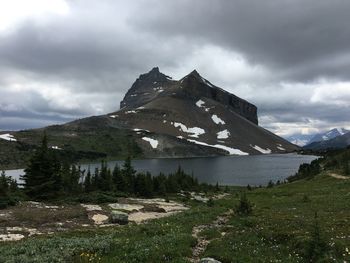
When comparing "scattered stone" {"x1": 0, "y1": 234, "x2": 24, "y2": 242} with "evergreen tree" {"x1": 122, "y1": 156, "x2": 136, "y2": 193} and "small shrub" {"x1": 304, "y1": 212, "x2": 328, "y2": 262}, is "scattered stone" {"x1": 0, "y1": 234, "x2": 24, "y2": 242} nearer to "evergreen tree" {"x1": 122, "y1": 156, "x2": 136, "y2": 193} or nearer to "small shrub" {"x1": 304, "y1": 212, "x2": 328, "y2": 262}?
"small shrub" {"x1": 304, "y1": 212, "x2": 328, "y2": 262}

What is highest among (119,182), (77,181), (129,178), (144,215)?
(129,178)

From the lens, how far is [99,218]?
42.5 metres

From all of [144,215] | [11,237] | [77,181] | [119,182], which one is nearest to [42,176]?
[144,215]

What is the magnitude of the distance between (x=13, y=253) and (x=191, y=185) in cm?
8569

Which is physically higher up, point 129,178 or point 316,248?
point 129,178

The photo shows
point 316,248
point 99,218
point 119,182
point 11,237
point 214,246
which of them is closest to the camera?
point 316,248

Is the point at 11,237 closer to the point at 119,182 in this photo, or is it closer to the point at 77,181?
the point at 119,182

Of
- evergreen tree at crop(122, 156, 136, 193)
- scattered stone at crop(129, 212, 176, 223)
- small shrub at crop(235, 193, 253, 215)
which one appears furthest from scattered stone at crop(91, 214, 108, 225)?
evergreen tree at crop(122, 156, 136, 193)

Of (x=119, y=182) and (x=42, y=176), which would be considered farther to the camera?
(x=119, y=182)

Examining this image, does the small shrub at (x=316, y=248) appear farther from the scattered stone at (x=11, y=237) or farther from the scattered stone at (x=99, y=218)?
the scattered stone at (x=99, y=218)

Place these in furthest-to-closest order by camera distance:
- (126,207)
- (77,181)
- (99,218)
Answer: (77,181) → (126,207) → (99,218)

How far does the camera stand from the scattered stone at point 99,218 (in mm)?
40188

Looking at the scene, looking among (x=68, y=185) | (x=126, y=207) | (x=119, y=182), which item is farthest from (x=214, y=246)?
(x=119, y=182)

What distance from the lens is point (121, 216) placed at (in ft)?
130
